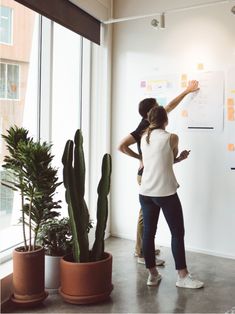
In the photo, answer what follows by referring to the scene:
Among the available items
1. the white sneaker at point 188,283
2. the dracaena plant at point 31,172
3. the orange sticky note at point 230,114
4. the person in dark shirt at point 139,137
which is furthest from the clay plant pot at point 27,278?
the orange sticky note at point 230,114

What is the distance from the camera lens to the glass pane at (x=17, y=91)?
10.6 ft

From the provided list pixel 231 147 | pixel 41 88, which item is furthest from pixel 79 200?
pixel 231 147

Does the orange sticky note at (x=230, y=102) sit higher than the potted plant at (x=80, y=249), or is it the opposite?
the orange sticky note at (x=230, y=102)

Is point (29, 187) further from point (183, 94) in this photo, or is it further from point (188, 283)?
point (183, 94)

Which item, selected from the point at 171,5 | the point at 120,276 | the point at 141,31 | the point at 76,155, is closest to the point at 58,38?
the point at 141,31

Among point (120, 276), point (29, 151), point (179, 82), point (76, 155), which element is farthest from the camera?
point (179, 82)

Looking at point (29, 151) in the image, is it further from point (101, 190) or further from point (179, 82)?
point (179, 82)

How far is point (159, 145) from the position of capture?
2975 mm

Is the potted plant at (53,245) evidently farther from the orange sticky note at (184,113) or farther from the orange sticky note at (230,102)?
the orange sticky note at (230,102)

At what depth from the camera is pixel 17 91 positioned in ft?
11.1

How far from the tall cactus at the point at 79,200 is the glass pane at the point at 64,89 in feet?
3.00

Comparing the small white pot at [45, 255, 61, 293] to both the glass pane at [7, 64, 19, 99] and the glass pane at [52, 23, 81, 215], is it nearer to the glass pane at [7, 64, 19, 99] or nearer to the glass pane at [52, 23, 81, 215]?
the glass pane at [52, 23, 81, 215]

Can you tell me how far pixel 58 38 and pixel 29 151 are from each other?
170cm

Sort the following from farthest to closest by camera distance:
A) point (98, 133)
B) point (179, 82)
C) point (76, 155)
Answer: point (98, 133) < point (179, 82) < point (76, 155)
